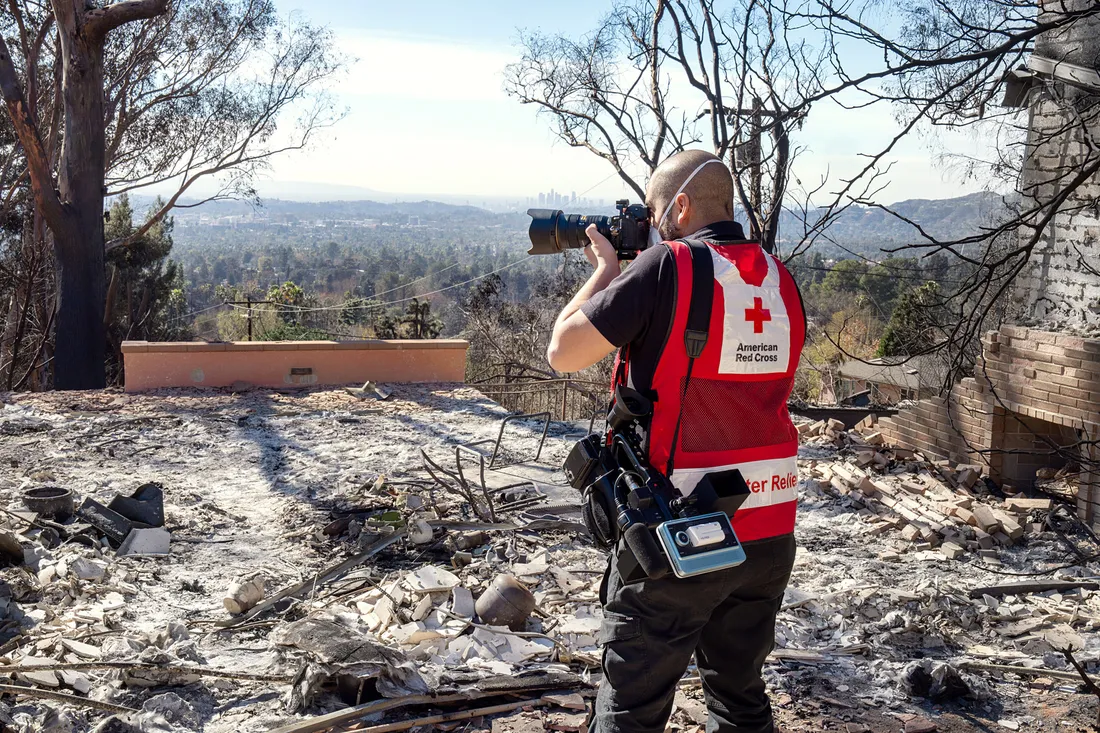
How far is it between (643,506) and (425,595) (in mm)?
2375

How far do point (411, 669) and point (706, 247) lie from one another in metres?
2.00

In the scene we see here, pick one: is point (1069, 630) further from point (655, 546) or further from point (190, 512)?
point (190, 512)

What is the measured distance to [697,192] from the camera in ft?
7.32

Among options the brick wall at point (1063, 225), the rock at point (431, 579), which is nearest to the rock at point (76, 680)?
the rock at point (431, 579)

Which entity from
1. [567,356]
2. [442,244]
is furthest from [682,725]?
[442,244]

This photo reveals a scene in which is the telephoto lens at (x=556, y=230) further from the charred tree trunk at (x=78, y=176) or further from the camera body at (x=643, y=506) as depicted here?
the charred tree trunk at (x=78, y=176)

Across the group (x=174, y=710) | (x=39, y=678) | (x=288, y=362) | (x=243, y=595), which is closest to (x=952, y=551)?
(x=243, y=595)

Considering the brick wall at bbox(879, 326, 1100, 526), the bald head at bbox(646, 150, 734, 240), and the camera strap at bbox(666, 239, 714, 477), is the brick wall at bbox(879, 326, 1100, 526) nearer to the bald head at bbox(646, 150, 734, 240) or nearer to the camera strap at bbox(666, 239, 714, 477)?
the bald head at bbox(646, 150, 734, 240)

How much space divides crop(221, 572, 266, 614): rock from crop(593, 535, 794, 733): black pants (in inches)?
97.8

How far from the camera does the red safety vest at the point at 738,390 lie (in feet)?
6.92

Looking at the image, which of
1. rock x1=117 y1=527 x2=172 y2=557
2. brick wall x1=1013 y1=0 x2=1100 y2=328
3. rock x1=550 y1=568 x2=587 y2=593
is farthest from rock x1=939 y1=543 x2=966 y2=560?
rock x1=117 y1=527 x2=172 y2=557

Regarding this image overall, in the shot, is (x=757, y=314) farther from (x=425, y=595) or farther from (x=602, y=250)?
(x=425, y=595)

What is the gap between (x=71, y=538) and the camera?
4.98 m

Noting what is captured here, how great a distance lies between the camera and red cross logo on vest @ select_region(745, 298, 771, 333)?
214 cm
